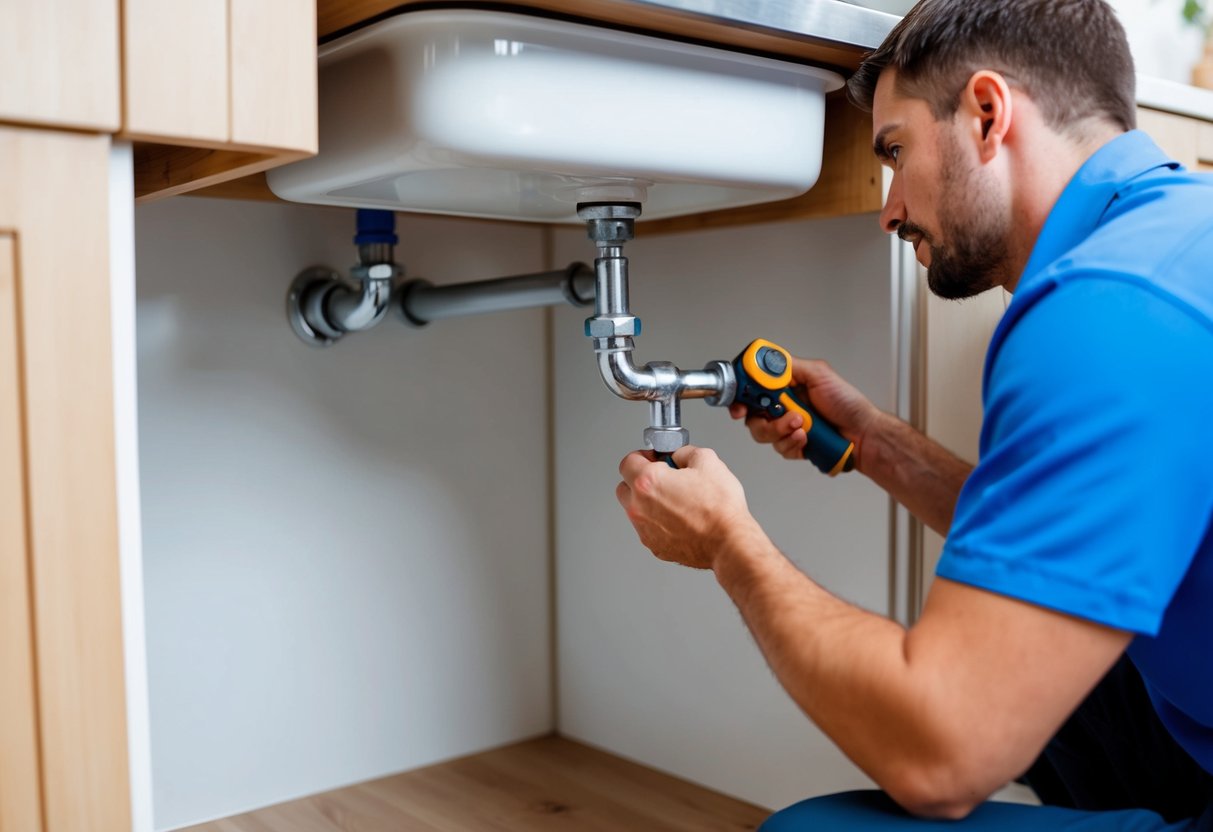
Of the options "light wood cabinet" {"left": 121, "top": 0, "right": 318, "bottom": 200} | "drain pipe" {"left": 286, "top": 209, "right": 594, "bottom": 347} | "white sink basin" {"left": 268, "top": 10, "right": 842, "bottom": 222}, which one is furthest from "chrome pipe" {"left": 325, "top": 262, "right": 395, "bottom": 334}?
"light wood cabinet" {"left": 121, "top": 0, "right": 318, "bottom": 200}

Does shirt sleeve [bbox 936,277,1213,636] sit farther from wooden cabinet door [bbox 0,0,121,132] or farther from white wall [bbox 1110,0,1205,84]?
white wall [bbox 1110,0,1205,84]

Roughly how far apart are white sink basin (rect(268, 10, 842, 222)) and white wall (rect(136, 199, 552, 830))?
0.78 ft

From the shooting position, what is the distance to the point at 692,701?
1.18 m

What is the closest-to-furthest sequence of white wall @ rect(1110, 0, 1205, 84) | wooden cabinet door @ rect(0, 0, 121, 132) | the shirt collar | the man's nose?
wooden cabinet door @ rect(0, 0, 121, 132), the shirt collar, the man's nose, white wall @ rect(1110, 0, 1205, 84)

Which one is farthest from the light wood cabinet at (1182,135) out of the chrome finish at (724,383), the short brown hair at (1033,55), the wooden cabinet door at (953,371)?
the chrome finish at (724,383)

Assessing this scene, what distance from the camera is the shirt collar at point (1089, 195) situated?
0.64 metres

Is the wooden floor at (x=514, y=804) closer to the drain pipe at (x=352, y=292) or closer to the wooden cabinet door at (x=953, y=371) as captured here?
the wooden cabinet door at (x=953, y=371)

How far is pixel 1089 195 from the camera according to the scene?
649 millimetres

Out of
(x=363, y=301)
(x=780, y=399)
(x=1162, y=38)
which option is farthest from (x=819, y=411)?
(x=1162, y=38)

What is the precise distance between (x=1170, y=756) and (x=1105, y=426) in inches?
18.1

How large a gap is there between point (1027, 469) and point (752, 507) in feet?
2.02

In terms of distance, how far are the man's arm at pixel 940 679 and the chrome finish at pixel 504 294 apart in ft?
1.57

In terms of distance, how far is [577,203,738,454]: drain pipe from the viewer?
0.85 m

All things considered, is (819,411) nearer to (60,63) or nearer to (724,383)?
(724,383)
